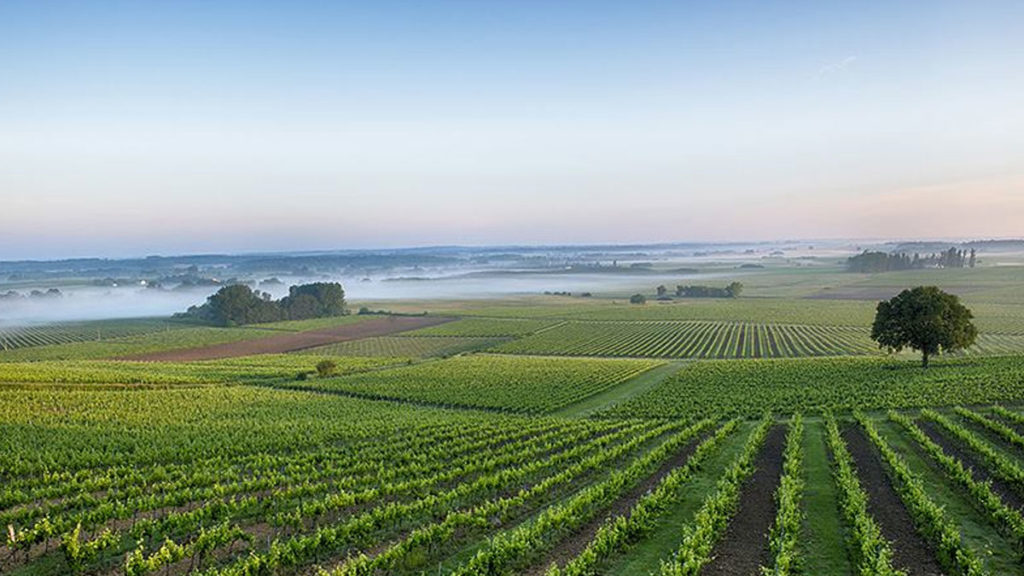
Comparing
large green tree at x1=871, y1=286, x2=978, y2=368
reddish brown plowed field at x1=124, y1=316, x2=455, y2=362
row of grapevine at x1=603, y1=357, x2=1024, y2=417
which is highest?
large green tree at x1=871, y1=286, x2=978, y2=368

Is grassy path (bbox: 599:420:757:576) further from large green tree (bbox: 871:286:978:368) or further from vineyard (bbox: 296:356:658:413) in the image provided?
large green tree (bbox: 871:286:978:368)

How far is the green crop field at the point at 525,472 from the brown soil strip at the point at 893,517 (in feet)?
0.36

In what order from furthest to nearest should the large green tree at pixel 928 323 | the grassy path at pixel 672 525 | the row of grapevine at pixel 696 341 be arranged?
the row of grapevine at pixel 696 341 < the large green tree at pixel 928 323 < the grassy path at pixel 672 525

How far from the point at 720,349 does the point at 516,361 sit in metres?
35.7

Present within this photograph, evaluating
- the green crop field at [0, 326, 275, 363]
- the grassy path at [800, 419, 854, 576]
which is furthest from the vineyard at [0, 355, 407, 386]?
the grassy path at [800, 419, 854, 576]

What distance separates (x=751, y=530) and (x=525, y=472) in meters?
11.0

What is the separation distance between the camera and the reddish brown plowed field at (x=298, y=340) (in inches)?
4354

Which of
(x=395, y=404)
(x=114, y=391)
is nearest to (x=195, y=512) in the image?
(x=395, y=404)

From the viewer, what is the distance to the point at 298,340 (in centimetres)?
13225

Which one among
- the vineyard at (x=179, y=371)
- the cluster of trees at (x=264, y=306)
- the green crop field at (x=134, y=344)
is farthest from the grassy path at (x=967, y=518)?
the cluster of trees at (x=264, y=306)

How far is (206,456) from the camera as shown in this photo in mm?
35250

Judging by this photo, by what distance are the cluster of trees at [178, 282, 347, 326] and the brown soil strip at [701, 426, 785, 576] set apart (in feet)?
518

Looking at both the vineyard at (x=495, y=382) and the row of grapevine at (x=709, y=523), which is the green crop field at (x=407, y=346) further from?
the row of grapevine at (x=709, y=523)

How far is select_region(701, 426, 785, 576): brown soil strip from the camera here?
19250mm
